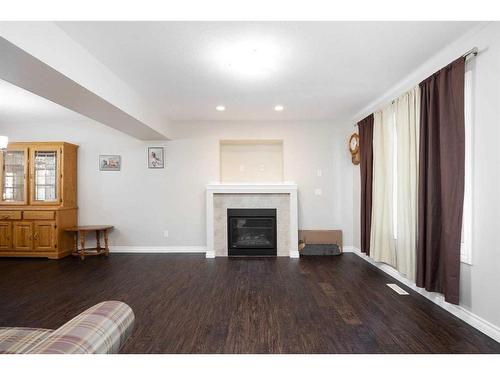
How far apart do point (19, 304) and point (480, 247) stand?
4482 millimetres

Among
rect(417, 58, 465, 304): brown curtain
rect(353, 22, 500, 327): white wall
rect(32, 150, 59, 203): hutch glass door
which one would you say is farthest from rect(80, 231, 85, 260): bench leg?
rect(353, 22, 500, 327): white wall

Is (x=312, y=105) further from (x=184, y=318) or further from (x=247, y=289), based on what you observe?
(x=184, y=318)

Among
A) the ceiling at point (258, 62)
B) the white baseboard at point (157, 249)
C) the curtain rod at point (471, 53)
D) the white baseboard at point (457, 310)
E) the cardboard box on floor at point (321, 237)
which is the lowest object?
the white baseboard at point (157, 249)

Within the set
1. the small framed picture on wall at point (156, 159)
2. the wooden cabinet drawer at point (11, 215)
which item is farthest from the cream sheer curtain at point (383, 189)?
the wooden cabinet drawer at point (11, 215)

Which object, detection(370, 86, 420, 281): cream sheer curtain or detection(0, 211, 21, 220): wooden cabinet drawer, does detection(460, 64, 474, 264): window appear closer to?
detection(370, 86, 420, 281): cream sheer curtain

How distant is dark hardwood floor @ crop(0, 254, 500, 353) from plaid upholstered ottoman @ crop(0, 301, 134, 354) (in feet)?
2.88

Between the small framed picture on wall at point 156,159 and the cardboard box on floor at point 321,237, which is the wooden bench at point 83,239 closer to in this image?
the small framed picture on wall at point 156,159

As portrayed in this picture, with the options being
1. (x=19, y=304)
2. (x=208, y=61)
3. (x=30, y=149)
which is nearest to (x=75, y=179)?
(x=30, y=149)

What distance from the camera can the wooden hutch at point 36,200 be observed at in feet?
15.7

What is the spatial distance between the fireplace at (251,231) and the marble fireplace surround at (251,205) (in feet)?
0.30

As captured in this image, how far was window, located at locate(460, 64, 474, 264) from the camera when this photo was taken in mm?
2363

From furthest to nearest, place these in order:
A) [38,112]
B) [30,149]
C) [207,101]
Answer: [30,149] → [38,112] → [207,101]
